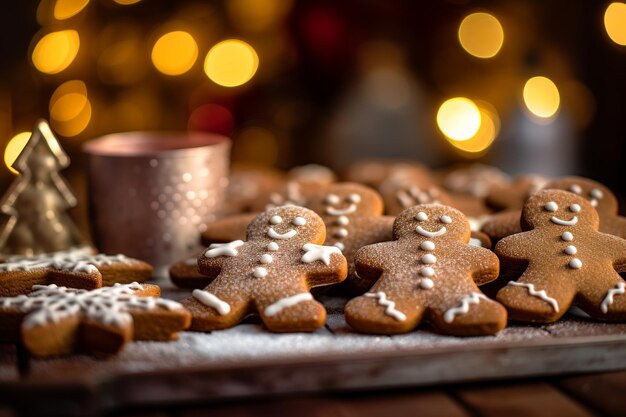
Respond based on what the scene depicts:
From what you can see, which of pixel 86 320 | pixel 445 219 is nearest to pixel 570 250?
pixel 445 219

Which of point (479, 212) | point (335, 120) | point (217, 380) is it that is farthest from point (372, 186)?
point (335, 120)

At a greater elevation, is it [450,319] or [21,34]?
[21,34]

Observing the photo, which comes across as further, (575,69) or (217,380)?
(575,69)

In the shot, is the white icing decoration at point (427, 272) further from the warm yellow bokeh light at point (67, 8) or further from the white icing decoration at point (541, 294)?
the warm yellow bokeh light at point (67, 8)

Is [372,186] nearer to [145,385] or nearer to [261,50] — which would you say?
[145,385]

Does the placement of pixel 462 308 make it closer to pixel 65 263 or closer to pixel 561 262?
pixel 561 262

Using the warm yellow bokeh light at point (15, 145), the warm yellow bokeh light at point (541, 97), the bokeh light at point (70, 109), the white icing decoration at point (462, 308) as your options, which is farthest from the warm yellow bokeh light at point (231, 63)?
the white icing decoration at point (462, 308)
